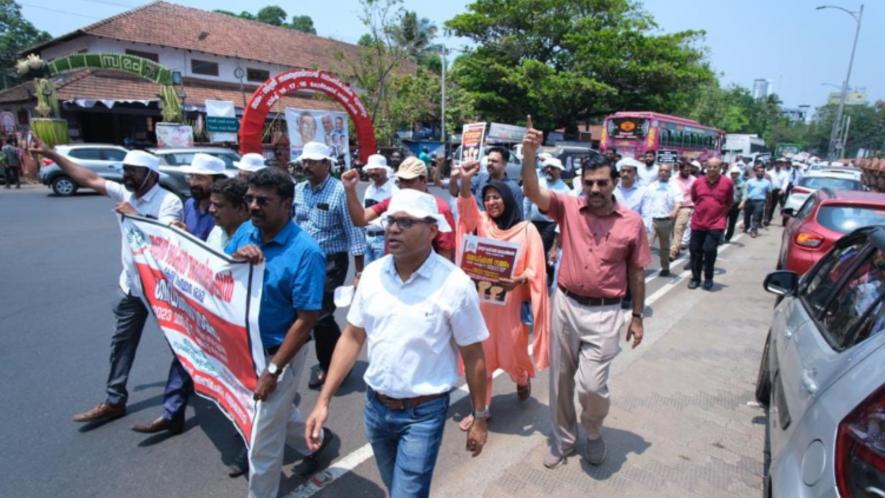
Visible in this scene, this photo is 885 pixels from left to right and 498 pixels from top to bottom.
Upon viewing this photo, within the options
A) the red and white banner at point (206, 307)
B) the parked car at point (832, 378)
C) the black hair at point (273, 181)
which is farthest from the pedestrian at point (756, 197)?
the red and white banner at point (206, 307)

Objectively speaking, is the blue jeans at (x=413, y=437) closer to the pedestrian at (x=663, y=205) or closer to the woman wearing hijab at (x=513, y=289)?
the woman wearing hijab at (x=513, y=289)

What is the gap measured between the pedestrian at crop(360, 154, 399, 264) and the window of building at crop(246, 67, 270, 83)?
26.8 metres

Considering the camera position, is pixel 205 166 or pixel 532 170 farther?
pixel 205 166

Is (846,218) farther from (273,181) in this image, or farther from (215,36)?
(215,36)

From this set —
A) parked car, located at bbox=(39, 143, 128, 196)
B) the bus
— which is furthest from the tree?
the bus

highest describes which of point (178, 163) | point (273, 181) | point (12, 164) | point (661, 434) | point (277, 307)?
point (273, 181)

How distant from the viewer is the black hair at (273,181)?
258 centimetres

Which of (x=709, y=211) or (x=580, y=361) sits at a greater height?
(x=709, y=211)

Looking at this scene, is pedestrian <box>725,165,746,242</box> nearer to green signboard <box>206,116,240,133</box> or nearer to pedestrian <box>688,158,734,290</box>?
pedestrian <box>688,158,734,290</box>

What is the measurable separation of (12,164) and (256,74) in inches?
550

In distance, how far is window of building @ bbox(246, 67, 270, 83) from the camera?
28.8m

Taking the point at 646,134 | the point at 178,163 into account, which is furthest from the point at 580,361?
the point at 646,134

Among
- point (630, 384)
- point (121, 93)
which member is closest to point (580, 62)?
point (121, 93)

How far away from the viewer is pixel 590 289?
303cm
